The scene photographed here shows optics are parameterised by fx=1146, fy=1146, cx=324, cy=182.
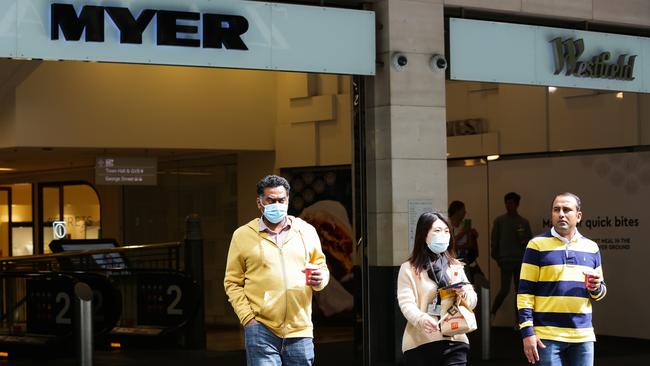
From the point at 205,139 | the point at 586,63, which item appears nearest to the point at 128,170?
the point at 205,139

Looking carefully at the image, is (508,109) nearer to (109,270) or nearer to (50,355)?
(109,270)

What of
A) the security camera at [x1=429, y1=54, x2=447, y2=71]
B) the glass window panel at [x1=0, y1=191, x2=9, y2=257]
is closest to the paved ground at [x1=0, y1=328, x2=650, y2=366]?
the security camera at [x1=429, y1=54, x2=447, y2=71]

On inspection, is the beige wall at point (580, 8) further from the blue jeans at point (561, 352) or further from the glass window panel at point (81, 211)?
the glass window panel at point (81, 211)

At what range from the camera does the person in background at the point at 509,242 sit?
1584 cm

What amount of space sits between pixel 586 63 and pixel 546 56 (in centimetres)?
59

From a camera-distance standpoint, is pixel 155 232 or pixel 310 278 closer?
pixel 310 278

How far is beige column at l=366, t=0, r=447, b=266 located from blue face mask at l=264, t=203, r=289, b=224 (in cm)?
519

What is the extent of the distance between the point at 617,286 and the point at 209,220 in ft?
22.8

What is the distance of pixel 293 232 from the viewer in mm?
6758

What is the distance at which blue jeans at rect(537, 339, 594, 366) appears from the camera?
6.94 meters

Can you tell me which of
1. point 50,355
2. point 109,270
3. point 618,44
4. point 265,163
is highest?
point 618,44

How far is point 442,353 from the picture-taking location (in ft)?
21.4

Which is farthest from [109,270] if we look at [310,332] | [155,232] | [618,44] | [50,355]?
[310,332]

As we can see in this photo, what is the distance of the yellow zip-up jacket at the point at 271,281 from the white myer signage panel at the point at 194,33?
417 cm
